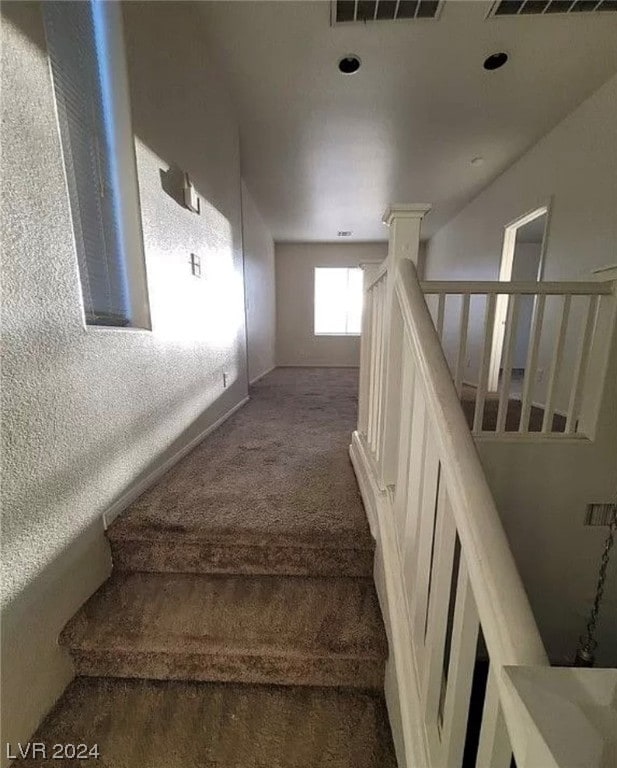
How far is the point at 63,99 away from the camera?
1.07 meters

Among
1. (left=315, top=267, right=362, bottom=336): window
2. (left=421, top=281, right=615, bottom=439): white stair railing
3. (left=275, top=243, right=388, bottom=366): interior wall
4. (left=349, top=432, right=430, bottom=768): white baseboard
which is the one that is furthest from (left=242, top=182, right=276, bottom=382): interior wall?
(left=349, top=432, right=430, bottom=768): white baseboard

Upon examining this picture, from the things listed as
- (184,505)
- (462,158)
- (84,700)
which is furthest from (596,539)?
(462,158)

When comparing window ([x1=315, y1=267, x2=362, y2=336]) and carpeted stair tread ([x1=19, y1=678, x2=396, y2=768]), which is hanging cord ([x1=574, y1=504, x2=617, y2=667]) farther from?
window ([x1=315, y1=267, x2=362, y2=336])

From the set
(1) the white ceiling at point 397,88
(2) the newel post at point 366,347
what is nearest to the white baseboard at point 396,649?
(2) the newel post at point 366,347

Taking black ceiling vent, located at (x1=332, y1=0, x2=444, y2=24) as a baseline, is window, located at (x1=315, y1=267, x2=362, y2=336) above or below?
below

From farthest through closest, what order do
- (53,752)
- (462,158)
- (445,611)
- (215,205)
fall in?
(462,158)
(215,205)
(53,752)
(445,611)

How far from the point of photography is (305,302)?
697cm

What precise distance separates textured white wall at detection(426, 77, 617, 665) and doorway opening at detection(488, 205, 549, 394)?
0.21 metres

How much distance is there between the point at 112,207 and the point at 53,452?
3.32 ft

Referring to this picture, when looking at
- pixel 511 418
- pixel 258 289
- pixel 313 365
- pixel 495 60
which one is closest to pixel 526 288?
pixel 511 418

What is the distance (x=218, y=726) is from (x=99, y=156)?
6.62 ft

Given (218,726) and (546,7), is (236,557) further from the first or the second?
(546,7)

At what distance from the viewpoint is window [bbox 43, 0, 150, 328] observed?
110 centimetres

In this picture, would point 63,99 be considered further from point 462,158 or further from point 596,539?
point 462,158
